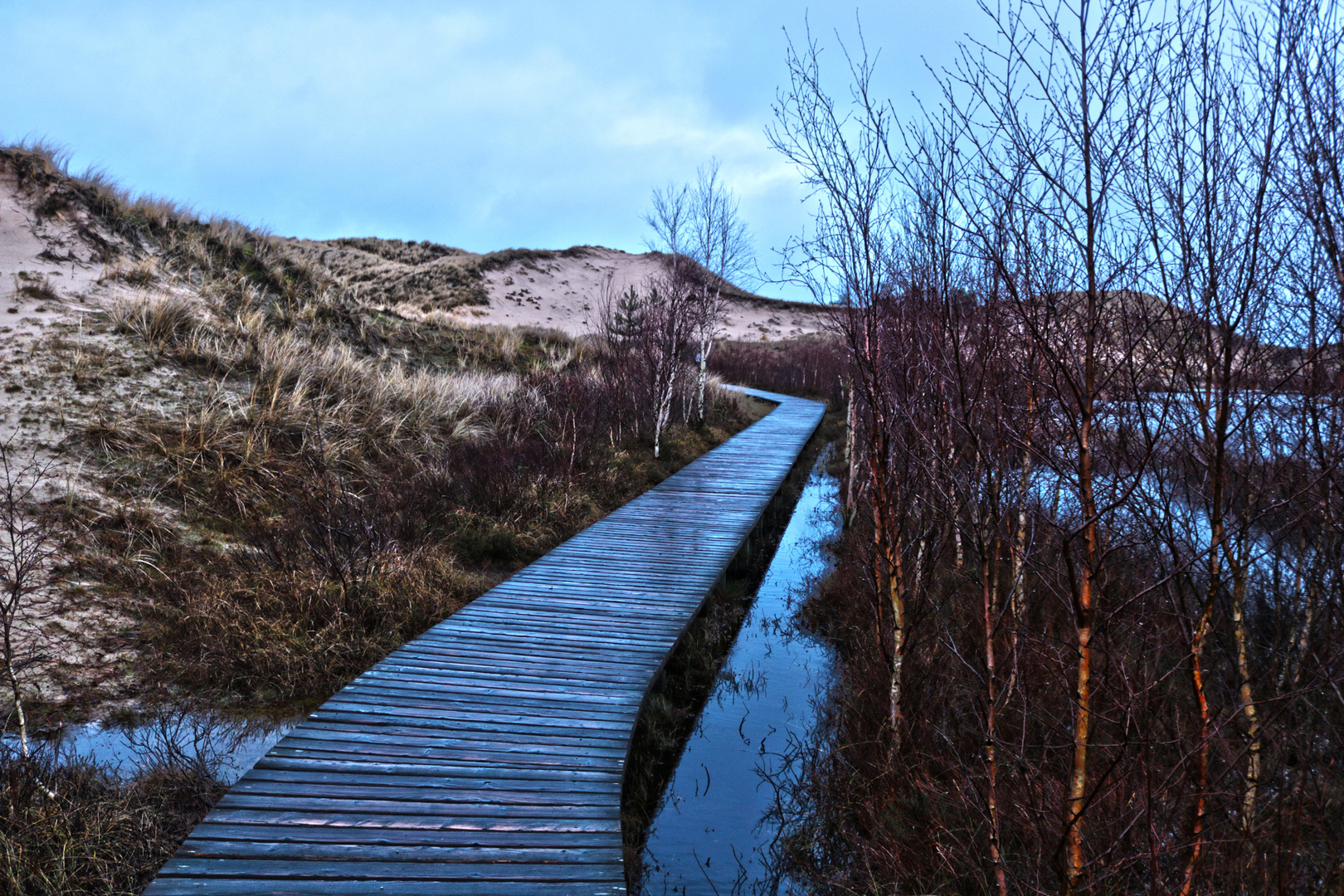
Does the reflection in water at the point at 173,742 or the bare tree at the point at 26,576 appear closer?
the reflection in water at the point at 173,742

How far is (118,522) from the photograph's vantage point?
21.6ft

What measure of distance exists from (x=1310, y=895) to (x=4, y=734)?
224 inches

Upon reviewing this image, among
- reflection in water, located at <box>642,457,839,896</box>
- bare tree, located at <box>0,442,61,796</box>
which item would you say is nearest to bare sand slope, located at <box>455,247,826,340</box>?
bare tree, located at <box>0,442,61,796</box>

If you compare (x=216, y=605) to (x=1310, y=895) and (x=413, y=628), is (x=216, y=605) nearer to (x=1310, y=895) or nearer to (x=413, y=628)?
(x=413, y=628)

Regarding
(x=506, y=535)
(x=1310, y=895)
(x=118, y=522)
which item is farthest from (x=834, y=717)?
(x=118, y=522)

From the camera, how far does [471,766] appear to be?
11.8 ft

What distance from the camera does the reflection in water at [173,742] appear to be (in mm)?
3930

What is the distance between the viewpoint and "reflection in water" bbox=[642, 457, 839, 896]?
12.3ft

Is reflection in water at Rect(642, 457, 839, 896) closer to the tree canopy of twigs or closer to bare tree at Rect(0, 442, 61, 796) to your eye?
the tree canopy of twigs

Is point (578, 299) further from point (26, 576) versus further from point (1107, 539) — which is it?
point (1107, 539)

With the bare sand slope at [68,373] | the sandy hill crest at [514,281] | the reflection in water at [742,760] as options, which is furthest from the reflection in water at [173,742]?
the sandy hill crest at [514,281]

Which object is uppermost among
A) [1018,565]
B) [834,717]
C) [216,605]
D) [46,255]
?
[46,255]

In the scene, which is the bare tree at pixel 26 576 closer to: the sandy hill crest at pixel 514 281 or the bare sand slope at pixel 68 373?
the bare sand slope at pixel 68 373

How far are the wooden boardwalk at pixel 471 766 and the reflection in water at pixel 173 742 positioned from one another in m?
0.52
